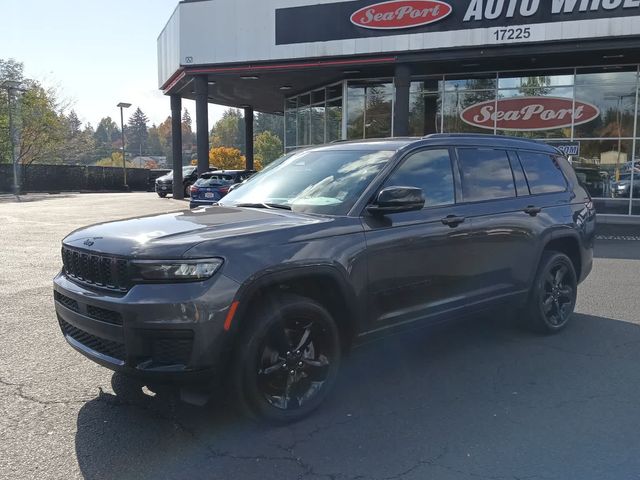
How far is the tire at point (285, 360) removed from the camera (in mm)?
3428

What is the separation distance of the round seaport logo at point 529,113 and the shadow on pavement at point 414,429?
49.9 feet

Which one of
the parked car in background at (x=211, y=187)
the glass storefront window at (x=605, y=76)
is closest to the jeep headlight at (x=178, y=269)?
the parked car in background at (x=211, y=187)

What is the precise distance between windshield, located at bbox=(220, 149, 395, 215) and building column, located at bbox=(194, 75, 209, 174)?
16206 millimetres

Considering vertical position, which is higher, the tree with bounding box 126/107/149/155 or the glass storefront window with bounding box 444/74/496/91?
the tree with bounding box 126/107/149/155

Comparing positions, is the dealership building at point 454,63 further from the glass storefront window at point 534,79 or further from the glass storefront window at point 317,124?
the glass storefront window at point 317,124

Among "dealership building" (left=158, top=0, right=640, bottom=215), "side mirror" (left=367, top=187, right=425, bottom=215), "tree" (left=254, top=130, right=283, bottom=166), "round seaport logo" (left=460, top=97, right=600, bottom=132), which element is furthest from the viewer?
"tree" (left=254, top=130, right=283, bottom=166)

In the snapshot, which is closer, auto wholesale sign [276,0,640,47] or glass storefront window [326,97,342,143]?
auto wholesale sign [276,0,640,47]

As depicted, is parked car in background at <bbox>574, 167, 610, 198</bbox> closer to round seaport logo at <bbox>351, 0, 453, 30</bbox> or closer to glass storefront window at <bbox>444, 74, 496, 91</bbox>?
glass storefront window at <bbox>444, 74, 496, 91</bbox>

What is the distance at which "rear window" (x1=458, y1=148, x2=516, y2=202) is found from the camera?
16.0 feet

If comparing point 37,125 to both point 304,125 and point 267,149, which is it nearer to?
point 304,125

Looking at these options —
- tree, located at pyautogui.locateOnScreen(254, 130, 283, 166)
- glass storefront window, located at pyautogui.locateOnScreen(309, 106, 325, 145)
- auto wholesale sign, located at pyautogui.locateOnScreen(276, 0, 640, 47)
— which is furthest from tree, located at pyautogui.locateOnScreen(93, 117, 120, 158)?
auto wholesale sign, located at pyautogui.locateOnScreen(276, 0, 640, 47)

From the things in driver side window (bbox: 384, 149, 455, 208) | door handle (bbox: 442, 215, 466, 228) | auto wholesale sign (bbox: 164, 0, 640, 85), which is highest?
auto wholesale sign (bbox: 164, 0, 640, 85)

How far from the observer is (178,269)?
3.25 meters

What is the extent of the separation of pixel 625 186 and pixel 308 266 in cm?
1760
